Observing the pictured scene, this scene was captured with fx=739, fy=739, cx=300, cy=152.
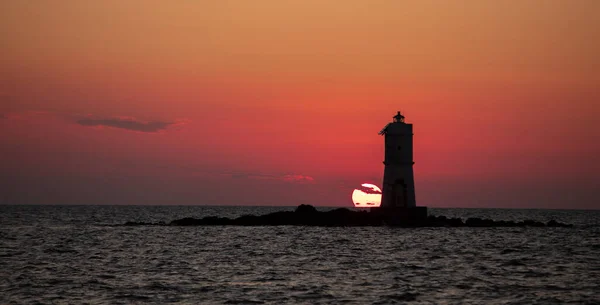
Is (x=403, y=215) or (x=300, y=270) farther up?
(x=403, y=215)

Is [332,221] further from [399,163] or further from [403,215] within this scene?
[399,163]

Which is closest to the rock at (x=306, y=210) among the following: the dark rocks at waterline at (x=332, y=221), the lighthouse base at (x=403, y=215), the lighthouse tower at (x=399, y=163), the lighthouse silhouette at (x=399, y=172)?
the dark rocks at waterline at (x=332, y=221)

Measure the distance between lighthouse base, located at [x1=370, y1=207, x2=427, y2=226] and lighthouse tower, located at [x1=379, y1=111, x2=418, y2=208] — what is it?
77 cm

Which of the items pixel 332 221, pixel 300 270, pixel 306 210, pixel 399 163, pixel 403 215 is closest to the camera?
pixel 300 270

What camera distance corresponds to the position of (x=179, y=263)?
37.0 meters

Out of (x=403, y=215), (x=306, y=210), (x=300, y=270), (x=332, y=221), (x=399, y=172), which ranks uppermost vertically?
(x=399, y=172)

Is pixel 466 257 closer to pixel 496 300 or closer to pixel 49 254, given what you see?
pixel 496 300

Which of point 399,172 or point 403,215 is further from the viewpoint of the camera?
point 403,215

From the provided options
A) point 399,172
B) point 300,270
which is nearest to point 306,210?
point 399,172

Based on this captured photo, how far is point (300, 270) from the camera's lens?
33875 mm

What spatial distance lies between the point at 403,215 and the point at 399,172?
439 cm

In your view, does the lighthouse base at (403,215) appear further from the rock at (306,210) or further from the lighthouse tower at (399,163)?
the rock at (306,210)

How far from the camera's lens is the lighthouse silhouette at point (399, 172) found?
60.3m

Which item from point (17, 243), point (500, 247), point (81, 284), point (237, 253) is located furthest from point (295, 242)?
point (81, 284)
